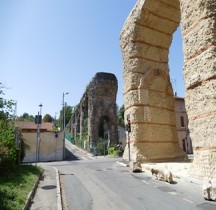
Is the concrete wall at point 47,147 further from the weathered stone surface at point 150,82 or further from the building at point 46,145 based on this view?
the weathered stone surface at point 150,82

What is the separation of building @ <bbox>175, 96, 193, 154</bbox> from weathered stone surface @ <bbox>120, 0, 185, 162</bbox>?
2205 cm

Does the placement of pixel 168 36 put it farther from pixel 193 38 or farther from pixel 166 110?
pixel 193 38

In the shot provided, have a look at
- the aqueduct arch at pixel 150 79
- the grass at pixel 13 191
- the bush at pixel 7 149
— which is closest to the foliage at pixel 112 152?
the aqueduct arch at pixel 150 79

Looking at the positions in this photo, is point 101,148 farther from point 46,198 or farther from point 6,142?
point 46,198

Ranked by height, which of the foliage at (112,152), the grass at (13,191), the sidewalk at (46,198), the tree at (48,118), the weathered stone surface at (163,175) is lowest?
the sidewalk at (46,198)

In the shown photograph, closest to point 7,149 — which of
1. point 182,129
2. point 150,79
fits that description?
point 150,79

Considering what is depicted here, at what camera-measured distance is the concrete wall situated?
25.3 m

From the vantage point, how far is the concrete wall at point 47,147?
25.3 meters

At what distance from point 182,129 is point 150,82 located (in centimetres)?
2385

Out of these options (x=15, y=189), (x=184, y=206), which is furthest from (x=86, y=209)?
(x=15, y=189)

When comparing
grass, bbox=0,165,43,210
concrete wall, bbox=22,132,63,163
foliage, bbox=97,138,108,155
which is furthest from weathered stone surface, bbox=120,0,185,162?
foliage, bbox=97,138,108,155

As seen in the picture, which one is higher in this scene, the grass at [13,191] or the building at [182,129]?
the building at [182,129]

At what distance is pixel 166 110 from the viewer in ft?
51.8

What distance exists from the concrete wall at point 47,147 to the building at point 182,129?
728 inches
